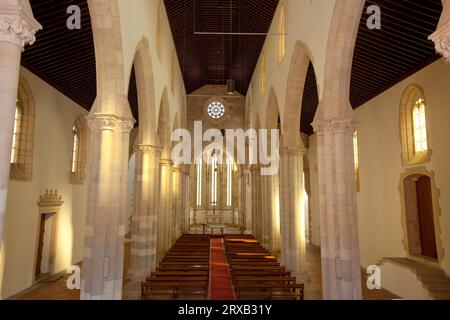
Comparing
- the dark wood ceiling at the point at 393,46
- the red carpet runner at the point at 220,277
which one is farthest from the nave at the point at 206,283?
the dark wood ceiling at the point at 393,46

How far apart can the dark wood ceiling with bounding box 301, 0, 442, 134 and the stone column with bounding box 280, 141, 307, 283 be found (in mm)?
3823

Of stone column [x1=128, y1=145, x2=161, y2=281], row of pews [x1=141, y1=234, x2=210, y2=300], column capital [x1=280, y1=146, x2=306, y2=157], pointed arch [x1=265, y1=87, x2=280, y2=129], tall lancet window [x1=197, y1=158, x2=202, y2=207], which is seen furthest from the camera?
tall lancet window [x1=197, y1=158, x2=202, y2=207]

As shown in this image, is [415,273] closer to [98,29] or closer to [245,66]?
[98,29]

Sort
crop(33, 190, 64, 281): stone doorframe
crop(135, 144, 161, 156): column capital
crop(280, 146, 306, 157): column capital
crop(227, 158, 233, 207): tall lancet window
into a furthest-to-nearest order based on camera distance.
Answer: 1. crop(227, 158, 233, 207): tall lancet window
2. crop(280, 146, 306, 157): column capital
3. crop(33, 190, 64, 281): stone doorframe
4. crop(135, 144, 161, 156): column capital

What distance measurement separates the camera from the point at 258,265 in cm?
1158

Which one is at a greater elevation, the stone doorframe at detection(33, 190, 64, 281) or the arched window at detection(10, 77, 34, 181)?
the arched window at detection(10, 77, 34, 181)

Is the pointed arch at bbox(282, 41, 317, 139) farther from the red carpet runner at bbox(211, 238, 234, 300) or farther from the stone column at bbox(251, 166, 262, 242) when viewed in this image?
the stone column at bbox(251, 166, 262, 242)

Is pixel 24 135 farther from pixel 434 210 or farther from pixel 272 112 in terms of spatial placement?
pixel 434 210

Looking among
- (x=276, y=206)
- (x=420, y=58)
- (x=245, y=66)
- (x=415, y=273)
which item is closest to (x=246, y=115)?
(x=245, y=66)

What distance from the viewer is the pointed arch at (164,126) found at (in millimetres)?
15391

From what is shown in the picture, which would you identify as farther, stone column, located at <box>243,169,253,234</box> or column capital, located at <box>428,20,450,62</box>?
stone column, located at <box>243,169,253,234</box>

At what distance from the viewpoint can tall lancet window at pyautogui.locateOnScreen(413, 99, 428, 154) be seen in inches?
450

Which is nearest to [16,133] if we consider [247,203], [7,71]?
[7,71]

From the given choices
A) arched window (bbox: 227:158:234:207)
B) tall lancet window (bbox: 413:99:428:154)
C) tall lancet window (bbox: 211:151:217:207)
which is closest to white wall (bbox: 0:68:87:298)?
tall lancet window (bbox: 413:99:428:154)
